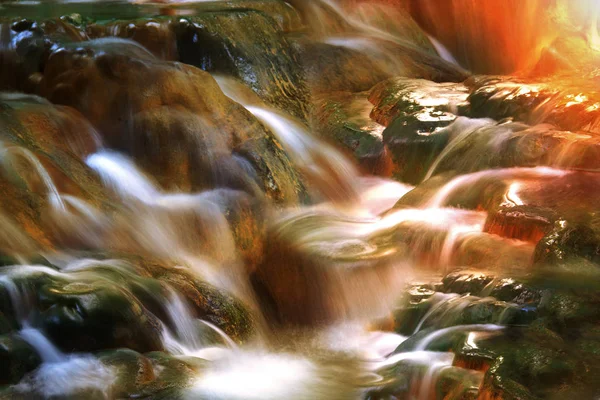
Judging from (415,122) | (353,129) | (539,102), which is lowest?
(353,129)

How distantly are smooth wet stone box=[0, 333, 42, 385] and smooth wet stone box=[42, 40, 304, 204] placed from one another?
9.02 ft

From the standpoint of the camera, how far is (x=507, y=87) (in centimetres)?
816

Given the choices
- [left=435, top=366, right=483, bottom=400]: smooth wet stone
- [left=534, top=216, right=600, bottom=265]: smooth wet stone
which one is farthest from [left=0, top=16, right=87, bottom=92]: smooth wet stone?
[left=435, top=366, right=483, bottom=400]: smooth wet stone

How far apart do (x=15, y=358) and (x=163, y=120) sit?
3210mm

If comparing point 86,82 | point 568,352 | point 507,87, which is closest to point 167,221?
point 86,82

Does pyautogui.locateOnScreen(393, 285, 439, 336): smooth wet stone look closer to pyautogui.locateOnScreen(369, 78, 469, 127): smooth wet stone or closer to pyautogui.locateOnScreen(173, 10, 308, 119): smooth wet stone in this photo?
pyautogui.locateOnScreen(369, 78, 469, 127): smooth wet stone

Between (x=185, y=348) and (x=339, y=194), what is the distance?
321 cm

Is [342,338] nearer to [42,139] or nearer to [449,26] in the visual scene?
[42,139]

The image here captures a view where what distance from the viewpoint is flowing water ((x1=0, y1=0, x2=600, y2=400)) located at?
4273 millimetres

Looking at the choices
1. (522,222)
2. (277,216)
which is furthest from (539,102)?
(277,216)

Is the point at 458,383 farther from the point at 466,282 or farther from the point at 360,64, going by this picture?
the point at 360,64

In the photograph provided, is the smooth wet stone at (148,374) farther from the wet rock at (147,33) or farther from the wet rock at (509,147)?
the wet rock at (147,33)

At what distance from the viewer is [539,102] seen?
7.60 m

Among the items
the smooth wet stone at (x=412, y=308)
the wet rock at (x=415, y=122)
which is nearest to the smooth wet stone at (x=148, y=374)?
the smooth wet stone at (x=412, y=308)
